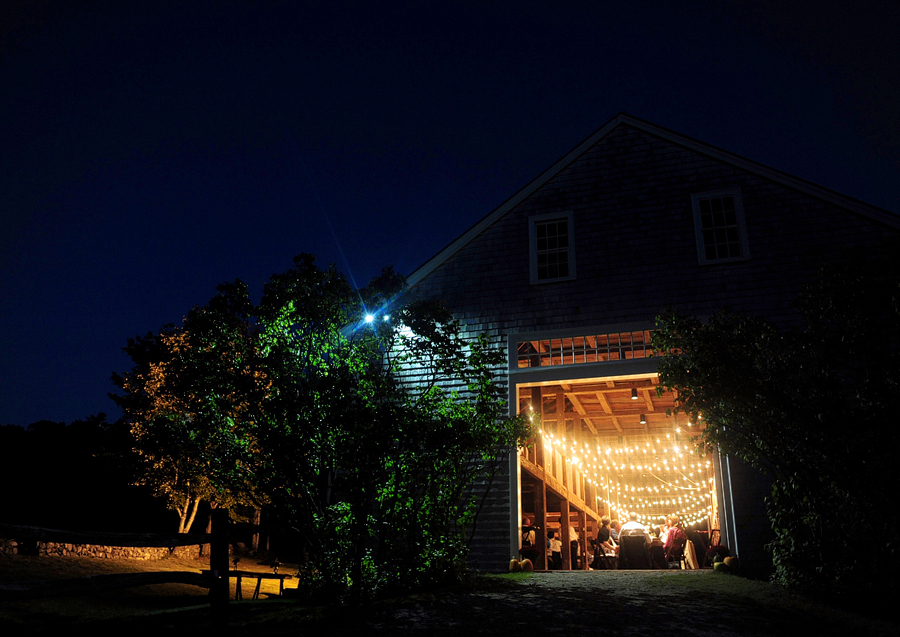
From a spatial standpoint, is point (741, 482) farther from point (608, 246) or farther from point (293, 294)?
point (293, 294)

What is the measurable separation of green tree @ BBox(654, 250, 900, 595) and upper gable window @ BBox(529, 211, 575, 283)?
4.23m

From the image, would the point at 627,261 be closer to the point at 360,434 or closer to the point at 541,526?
the point at 541,526

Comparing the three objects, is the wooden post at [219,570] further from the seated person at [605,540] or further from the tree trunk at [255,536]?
the tree trunk at [255,536]

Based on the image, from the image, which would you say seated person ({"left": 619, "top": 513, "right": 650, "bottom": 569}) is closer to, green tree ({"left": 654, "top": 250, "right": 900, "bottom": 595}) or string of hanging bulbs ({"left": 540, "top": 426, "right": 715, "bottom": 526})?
green tree ({"left": 654, "top": 250, "right": 900, "bottom": 595})

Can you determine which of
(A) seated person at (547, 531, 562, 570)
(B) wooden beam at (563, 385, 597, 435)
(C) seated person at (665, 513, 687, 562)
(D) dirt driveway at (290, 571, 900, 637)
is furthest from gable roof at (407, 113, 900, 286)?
(C) seated person at (665, 513, 687, 562)

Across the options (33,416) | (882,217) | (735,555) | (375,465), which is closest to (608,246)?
(882,217)

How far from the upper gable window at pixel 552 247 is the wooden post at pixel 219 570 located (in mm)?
7946

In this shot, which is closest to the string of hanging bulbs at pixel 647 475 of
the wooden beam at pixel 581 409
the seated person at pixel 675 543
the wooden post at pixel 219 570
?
the wooden beam at pixel 581 409

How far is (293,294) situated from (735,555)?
8.02m

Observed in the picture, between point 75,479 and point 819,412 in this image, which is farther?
point 75,479

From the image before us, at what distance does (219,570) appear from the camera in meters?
6.43

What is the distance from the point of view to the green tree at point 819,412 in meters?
7.20

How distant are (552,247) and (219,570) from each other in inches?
354

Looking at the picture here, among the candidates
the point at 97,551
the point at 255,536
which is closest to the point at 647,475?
the point at 255,536
